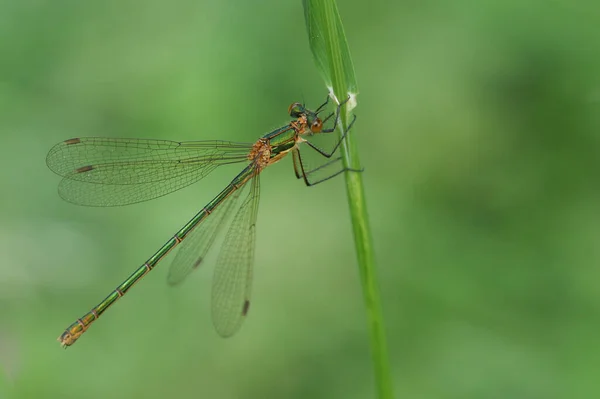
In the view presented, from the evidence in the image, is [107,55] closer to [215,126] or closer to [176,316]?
[215,126]

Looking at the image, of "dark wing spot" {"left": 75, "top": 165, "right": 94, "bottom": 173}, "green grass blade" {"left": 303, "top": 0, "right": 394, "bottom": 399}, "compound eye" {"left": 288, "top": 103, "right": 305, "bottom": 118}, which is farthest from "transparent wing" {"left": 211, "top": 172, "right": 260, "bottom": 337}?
"green grass blade" {"left": 303, "top": 0, "right": 394, "bottom": 399}

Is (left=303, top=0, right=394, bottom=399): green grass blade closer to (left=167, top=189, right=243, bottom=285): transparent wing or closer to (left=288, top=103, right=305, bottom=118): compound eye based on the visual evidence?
(left=288, top=103, right=305, bottom=118): compound eye

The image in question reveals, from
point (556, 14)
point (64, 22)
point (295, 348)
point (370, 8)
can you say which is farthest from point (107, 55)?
point (556, 14)

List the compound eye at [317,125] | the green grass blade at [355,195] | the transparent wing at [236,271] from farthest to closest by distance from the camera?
the transparent wing at [236,271], the compound eye at [317,125], the green grass blade at [355,195]

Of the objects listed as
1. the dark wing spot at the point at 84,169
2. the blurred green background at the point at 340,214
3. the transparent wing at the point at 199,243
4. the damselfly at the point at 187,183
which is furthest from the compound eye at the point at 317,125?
the dark wing spot at the point at 84,169

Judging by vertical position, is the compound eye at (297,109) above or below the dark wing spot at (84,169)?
below

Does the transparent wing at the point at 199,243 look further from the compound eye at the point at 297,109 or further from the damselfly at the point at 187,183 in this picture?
the compound eye at the point at 297,109

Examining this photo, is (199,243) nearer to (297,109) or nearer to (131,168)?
(131,168)

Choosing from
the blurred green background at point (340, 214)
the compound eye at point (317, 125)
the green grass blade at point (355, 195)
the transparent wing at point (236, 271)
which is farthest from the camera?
the blurred green background at point (340, 214)
